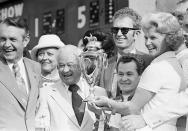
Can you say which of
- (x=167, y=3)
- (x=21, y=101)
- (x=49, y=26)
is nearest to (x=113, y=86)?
(x=21, y=101)

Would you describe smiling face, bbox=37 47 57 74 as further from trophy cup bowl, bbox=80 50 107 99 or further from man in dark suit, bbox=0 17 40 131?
trophy cup bowl, bbox=80 50 107 99

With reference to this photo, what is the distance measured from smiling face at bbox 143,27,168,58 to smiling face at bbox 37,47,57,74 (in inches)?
59.3

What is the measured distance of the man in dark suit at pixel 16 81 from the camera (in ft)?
9.24

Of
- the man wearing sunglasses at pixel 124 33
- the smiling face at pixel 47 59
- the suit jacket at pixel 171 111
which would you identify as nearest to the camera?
the suit jacket at pixel 171 111

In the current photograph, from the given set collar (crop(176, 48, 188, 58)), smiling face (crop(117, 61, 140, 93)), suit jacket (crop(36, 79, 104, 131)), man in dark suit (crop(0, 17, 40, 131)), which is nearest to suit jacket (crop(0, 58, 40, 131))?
man in dark suit (crop(0, 17, 40, 131))

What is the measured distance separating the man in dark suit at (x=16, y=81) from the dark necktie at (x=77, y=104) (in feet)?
0.77

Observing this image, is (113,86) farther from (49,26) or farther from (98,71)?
(49,26)

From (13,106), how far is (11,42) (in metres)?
0.41

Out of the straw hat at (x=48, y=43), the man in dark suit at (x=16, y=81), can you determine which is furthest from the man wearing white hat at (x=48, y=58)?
the man in dark suit at (x=16, y=81)

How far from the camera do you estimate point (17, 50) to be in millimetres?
2994

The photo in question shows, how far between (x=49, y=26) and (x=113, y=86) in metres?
4.02

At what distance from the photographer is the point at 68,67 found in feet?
9.97

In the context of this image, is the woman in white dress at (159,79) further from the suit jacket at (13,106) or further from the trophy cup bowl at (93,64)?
the suit jacket at (13,106)

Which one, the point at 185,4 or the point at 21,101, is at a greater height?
the point at 185,4
